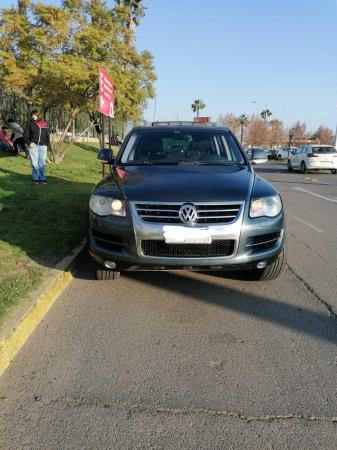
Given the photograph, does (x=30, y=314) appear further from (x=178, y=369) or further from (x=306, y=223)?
(x=306, y=223)

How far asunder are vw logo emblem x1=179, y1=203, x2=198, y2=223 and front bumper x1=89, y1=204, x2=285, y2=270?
161 millimetres

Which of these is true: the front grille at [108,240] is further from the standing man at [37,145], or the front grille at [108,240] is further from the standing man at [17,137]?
the standing man at [17,137]

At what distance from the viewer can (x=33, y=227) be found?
22.5 feet

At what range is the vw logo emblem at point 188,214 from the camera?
166 inches

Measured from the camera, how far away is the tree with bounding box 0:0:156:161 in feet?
52.6

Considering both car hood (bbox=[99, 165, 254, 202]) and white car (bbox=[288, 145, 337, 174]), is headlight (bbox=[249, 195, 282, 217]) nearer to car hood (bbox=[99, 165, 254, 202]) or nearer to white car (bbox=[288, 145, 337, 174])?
car hood (bbox=[99, 165, 254, 202])

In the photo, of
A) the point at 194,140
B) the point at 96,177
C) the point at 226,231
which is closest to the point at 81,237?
the point at 194,140

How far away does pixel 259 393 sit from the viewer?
118 inches

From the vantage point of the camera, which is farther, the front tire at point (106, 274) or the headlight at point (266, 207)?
the front tire at point (106, 274)

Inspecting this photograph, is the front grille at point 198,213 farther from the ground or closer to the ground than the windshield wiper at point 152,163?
closer to the ground

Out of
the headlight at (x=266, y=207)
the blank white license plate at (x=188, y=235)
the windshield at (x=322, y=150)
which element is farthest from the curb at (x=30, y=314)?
the windshield at (x=322, y=150)

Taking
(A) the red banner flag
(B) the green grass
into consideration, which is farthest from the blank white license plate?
(A) the red banner flag

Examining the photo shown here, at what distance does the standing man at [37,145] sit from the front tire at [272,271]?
794cm

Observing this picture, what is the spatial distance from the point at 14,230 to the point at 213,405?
460 centimetres
